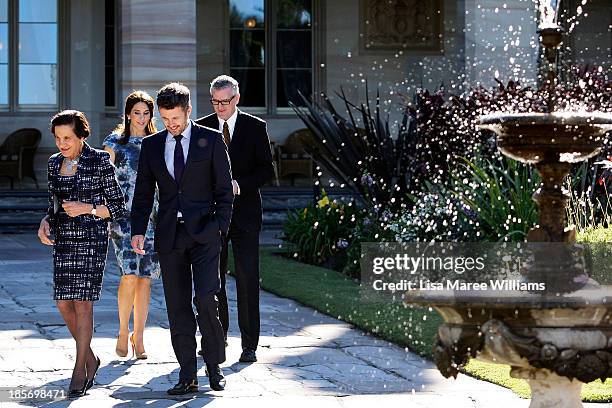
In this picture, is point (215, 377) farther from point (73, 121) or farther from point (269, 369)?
point (73, 121)

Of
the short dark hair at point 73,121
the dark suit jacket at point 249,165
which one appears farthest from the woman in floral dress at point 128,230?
the short dark hair at point 73,121

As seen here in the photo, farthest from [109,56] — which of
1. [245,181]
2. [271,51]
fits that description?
[245,181]

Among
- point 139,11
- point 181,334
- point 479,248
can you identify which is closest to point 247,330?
point 181,334

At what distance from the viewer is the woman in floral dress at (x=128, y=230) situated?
28.6 feet

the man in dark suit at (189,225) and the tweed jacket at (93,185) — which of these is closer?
the man in dark suit at (189,225)

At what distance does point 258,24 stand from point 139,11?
5838 millimetres

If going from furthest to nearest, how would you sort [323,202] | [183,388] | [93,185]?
1. [323,202]
2. [93,185]
3. [183,388]

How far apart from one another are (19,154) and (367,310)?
11.7 meters

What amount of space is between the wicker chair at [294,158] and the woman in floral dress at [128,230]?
13.2 meters

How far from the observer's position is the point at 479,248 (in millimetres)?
11609

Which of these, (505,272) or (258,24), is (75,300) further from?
(258,24)

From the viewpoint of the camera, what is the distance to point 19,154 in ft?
69.8

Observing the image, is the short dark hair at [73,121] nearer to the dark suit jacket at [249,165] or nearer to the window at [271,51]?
the dark suit jacket at [249,165]

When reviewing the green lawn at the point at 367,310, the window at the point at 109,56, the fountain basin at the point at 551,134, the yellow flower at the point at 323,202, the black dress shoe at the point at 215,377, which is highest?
the window at the point at 109,56
